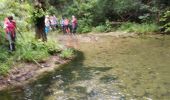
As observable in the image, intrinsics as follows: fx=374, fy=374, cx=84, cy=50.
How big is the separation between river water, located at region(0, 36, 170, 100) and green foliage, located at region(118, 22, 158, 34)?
7.63 m

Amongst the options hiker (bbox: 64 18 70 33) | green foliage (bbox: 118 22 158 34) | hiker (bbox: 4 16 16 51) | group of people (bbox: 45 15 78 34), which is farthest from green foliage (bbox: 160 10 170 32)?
hiker (bbox: 4 16 16 51)

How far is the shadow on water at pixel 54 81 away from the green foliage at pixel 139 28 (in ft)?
37.9

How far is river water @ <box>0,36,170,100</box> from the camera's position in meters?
11.9

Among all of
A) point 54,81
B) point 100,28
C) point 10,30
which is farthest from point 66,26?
point 54,81

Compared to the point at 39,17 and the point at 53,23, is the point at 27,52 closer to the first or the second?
the point at 39,17

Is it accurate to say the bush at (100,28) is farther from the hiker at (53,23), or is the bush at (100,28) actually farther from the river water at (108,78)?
the river water at (108,78)

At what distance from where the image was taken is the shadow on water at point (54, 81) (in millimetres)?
12251

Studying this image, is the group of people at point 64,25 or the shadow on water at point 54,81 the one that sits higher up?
the group of people at point 64,25

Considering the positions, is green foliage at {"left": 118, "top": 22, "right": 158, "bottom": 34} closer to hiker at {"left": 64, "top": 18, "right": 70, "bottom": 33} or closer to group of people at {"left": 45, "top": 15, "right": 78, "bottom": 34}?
group of people at {"left": 45, "top": 15, "right": 78, "bottom": 34}

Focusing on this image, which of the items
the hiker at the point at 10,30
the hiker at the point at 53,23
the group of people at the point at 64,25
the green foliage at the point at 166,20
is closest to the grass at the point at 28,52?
the hiker at the point at 10,30

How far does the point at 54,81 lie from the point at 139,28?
1606 cm

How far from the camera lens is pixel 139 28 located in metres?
28.9

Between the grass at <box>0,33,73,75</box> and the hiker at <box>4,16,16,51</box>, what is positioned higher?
the hiker at <box>4,16,16,51</box>

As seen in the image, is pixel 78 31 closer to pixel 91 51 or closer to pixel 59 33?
pixel 59 33
